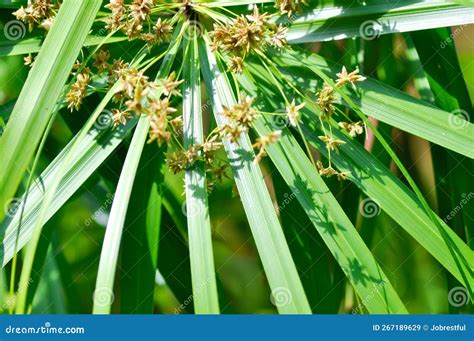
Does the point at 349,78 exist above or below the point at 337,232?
above

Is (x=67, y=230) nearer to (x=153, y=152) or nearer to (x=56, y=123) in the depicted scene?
(x=56, y=123)

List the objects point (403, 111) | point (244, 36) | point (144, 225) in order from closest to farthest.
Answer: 1. point (244, 36)
2. point (403, 111)
3. point (144, 225)

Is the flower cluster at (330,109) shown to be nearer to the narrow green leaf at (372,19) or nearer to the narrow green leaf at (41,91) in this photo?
the narrow green leaf at (372,19)

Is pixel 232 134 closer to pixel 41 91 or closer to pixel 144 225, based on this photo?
pixel 41 91

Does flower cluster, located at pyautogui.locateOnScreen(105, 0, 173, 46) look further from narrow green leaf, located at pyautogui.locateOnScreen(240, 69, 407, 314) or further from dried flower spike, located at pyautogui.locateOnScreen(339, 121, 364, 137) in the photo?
dried flower spike, located at pyautogui.locateOnScreen(339, 121, 364, 137)

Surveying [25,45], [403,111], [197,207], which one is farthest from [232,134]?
[25,45]

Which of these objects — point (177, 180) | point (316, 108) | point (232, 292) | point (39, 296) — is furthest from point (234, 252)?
point (316, 108)
